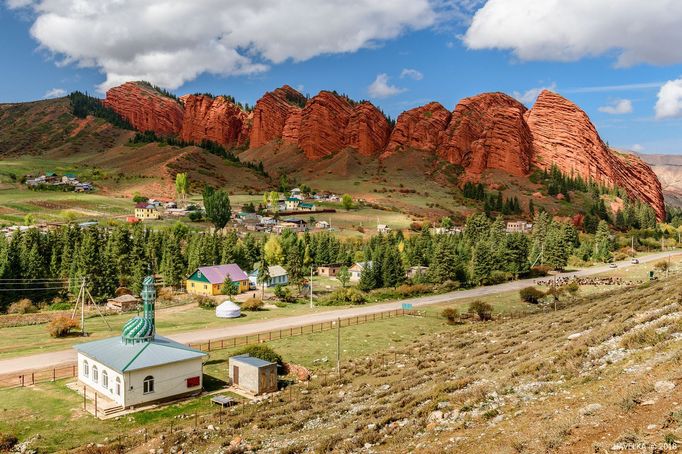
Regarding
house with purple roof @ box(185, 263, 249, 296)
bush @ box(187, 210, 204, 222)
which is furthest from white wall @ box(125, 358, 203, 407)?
bush @ box(187, 210, 204, 222)

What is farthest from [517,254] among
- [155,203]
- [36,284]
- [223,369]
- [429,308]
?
[155,203]

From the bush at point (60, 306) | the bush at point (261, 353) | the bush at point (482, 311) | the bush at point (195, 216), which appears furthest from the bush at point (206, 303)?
the bush at point (195, 216)

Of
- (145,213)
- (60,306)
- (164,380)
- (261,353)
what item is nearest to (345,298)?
(261,353)

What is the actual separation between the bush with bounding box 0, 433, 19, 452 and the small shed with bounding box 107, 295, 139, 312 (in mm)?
39600

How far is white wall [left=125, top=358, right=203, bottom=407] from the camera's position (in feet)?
109

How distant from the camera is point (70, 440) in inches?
1092

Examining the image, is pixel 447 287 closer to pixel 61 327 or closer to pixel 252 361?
pixel 252 361

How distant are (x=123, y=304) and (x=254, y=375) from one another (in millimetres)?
36597

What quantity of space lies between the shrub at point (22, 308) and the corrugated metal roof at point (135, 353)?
106 feet

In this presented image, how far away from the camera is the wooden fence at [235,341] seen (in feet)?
121

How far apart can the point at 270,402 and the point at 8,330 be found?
116 feet

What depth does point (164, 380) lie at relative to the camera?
3497 cm

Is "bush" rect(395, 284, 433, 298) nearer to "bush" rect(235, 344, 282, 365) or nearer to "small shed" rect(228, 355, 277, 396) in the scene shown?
"bush" rect(235, 344, 282, 365)

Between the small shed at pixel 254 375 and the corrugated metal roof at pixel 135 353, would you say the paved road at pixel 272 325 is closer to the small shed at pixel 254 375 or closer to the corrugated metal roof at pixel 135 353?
the corrugated metal roof at pixel 135 353
